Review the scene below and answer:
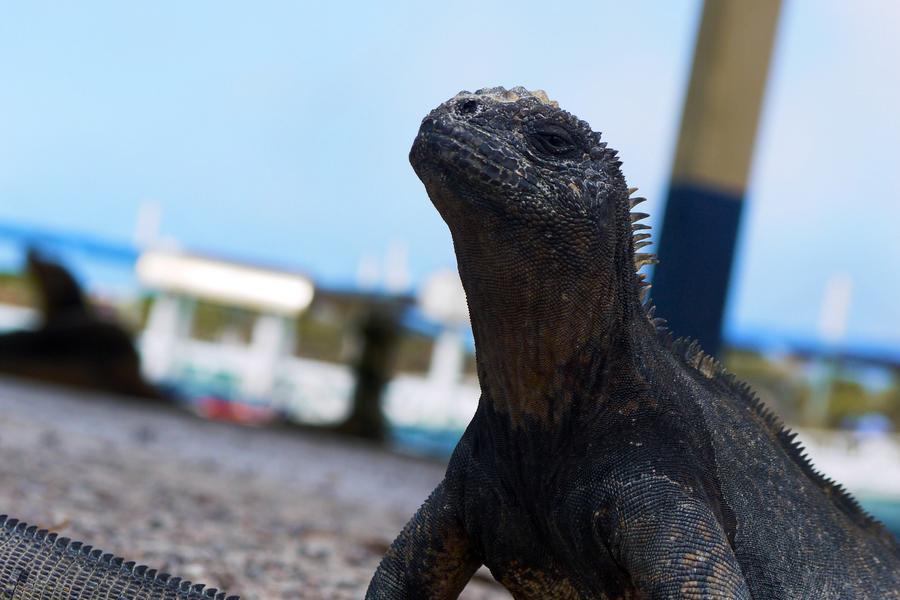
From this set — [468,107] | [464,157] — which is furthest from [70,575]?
[468,107]

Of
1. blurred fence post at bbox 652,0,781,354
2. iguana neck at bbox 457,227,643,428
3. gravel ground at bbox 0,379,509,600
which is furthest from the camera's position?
blurred fence post at bbox 652,0,781,354

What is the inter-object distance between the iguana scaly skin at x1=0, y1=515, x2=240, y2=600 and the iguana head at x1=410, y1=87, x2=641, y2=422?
102 cm

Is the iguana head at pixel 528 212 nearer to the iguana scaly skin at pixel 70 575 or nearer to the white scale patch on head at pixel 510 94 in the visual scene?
the white scale patch on head at pixel 510 94

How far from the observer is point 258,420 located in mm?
19203

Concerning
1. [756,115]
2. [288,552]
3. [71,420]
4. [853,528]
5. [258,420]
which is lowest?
[258,420]

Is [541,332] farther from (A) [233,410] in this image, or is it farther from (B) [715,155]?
(A) [233,410]

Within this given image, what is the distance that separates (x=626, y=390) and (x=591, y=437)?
159 millimetres

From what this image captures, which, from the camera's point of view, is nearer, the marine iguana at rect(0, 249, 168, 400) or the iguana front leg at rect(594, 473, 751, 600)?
the iguana front leg at rect(594, 473, 751, 600)

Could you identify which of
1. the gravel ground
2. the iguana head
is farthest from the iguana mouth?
the gravel ground

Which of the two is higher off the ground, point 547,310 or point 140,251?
point 547,310

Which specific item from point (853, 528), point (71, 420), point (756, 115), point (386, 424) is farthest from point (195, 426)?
point (853, 528)

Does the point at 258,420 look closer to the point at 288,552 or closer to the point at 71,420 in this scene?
the point at 71,420

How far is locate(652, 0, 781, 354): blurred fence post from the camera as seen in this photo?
7.59 metres

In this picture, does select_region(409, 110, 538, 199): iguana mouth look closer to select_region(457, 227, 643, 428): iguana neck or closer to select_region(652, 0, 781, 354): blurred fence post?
select_region(457, 227, 643, 428): iguana neck
